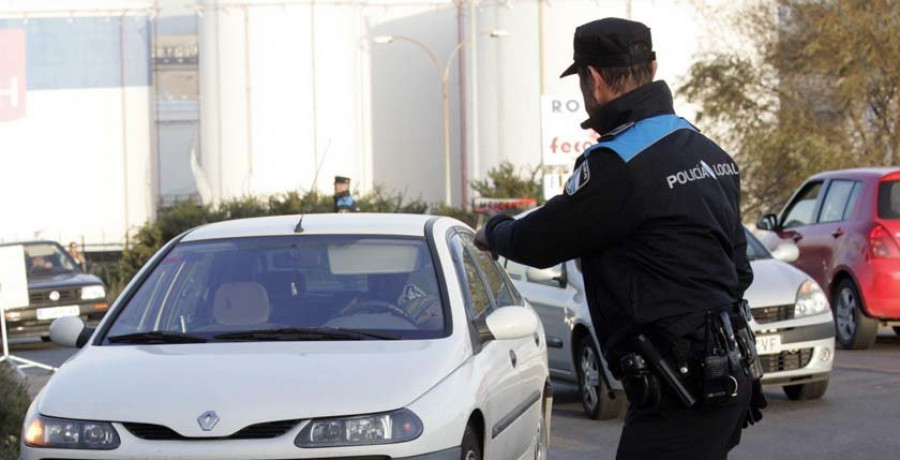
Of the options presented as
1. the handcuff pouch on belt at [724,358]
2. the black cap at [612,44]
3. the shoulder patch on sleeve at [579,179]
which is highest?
the black cap at [612,44]

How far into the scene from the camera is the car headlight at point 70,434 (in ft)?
19.1

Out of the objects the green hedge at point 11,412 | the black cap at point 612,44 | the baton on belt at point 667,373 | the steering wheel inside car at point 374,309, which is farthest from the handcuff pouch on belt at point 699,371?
the green hedge at point 11,412

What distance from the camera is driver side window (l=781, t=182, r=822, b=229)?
54.9ft

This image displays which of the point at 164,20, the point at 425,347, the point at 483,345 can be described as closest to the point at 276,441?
the point at 425,347

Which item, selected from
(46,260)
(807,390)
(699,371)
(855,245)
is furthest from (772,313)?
(46,260)

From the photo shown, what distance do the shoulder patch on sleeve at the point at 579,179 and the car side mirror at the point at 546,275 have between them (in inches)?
248

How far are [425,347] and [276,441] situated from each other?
922 mm

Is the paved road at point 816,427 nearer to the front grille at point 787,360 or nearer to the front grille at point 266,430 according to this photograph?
the front grille at point 787,360

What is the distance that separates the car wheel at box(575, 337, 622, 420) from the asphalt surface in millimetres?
87

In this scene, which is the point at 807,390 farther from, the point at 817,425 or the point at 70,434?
the point at 70,434

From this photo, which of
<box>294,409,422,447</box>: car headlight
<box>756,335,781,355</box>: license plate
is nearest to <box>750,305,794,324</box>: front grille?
<box>756,335,781,355</box>: license plate

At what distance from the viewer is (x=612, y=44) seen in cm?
417

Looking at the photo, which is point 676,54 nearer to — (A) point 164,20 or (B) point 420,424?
(A) point 164,20

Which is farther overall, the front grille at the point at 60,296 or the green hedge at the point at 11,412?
the front grille at the point at 60,296
